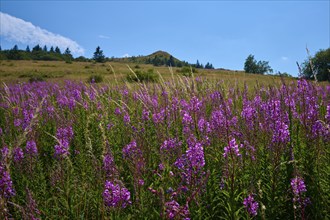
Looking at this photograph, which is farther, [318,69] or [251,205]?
[318,69]

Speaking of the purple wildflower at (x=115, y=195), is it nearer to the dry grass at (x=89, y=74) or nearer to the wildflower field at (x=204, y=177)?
the wildflower field at (x=204, y=177)

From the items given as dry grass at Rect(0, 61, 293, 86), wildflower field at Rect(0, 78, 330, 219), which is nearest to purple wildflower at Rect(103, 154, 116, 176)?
wildflower field at Rect(0, 78, 330, 219)

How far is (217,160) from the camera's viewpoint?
321cm

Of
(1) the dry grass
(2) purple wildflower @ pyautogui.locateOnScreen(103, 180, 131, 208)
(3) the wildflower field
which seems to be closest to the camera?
(2) purple wildflower @ pyautogui.locateOnScreen(103, 180, 131, 208)

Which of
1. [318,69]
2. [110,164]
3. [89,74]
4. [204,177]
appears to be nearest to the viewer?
[204,177]

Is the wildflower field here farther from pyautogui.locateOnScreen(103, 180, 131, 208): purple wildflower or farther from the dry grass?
the dry grass

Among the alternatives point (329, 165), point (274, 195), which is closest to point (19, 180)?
point (274, 195)

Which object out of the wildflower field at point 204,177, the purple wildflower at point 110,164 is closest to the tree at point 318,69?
the wildflower field at point 204,177

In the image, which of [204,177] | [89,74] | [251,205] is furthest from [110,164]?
[89,74]

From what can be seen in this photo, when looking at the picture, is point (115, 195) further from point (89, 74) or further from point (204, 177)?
point (89, 74)

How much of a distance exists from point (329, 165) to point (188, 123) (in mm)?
1904

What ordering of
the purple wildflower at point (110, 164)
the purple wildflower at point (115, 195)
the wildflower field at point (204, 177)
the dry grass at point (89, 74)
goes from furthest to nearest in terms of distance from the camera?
the dry grass at point (89, 74), the purple wildflower at point (110, 164), the wildflower field at point (204, 177), the purple wildflower at point (115, 195)

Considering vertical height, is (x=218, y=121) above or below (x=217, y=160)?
above

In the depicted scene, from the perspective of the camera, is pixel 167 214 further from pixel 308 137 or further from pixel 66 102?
pixel 66 102
